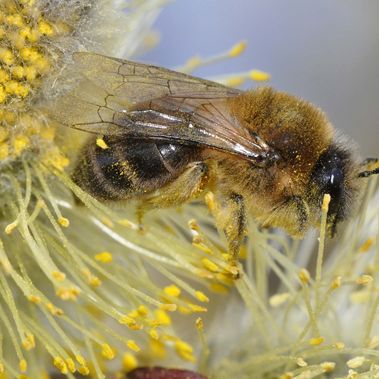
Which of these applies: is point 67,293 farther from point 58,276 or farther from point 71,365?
point 71,365

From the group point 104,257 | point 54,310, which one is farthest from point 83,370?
point 104,257

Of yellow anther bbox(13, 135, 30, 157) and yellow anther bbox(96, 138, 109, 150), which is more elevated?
yellow anther bbox(13, 135, 30, 157)

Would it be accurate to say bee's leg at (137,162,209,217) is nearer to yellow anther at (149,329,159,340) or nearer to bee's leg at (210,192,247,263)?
bee's leg at (210,192,247,263)

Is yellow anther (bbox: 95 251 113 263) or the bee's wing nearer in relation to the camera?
the bee's wing

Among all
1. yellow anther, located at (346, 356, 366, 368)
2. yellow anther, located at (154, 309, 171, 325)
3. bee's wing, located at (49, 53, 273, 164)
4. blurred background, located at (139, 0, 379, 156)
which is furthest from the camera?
blurred background, located at (139, 0, 379, 156)

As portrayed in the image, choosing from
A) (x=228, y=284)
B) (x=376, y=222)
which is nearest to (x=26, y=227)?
(x=228, y=284)

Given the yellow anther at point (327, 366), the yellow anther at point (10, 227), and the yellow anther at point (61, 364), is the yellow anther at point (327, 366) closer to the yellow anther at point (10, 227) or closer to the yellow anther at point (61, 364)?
the yellow anther at point (61, 364)

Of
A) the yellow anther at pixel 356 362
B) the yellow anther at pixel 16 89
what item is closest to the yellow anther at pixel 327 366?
the yellow anther at pixel 356 362

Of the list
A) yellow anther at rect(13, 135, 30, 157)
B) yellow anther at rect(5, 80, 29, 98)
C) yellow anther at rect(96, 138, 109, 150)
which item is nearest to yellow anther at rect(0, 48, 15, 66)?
yellow anther at rect(5, 80, 29, 98)

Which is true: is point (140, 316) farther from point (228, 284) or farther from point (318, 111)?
point (318, 111)
